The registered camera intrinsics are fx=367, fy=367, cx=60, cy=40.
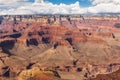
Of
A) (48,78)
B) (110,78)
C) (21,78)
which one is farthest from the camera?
(21,78)

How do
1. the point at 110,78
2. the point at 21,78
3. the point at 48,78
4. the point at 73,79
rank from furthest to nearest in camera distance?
the point at 73,79
the point at 21,78
the point at 48,78
the point at 110,78

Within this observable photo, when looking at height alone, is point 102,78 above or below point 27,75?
above

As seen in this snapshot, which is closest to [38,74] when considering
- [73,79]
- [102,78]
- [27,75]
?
[27,75]

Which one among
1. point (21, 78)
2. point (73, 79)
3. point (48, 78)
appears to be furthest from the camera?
point (73, 79)

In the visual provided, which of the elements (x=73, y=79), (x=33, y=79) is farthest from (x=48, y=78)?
(x=73, y=79)

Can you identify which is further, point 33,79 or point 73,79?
point 73,79

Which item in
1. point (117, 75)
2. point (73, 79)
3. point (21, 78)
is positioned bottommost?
point (73, 79)

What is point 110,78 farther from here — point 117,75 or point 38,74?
point 38,74

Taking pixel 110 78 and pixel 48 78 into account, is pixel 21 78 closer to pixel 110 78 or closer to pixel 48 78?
pixel 48 78

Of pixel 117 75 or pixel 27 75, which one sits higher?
pixel 117 75
